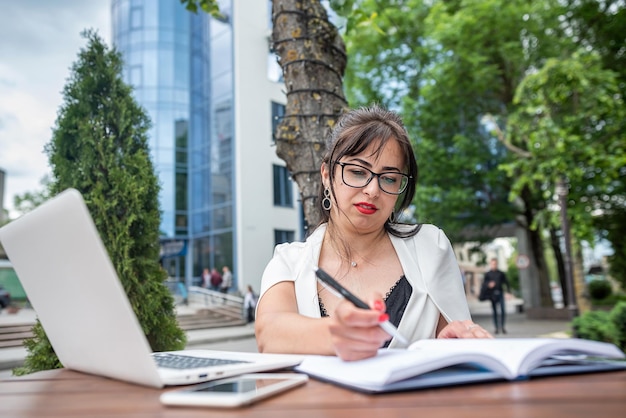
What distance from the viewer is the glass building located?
53.8 ft

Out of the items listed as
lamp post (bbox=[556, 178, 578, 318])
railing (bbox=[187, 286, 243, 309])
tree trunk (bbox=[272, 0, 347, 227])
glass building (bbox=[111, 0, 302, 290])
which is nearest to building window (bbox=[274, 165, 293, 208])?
A: glass building (bbox=[111, 0, 302, 290])

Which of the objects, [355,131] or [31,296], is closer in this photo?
[31,296]

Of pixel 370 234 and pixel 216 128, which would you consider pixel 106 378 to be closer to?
pixel 370 234

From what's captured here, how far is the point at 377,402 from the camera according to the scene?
0.79 meters

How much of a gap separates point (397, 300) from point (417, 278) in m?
0.11

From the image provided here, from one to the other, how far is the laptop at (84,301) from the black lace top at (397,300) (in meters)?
0.58

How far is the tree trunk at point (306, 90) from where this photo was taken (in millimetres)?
2686

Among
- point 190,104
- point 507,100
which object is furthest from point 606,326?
point 190,104

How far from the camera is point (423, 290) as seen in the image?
1.72 m

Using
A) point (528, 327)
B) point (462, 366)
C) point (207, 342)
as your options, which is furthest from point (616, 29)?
point (462, 366)

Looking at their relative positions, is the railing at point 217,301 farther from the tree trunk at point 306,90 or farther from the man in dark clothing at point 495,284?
the tree trunk at point 306,90

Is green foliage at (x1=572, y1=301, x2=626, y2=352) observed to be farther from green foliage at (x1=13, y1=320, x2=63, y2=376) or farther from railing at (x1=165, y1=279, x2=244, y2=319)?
railing at (x1=165, y1=279, x2=244, y2=319)

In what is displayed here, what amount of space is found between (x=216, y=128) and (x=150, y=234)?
14791 mm

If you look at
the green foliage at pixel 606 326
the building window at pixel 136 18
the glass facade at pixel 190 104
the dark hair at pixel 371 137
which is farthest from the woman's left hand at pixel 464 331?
the building window at pixel 136 18
